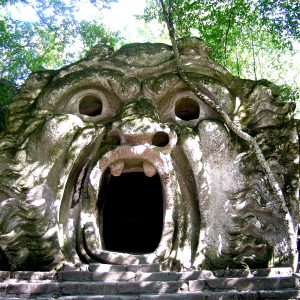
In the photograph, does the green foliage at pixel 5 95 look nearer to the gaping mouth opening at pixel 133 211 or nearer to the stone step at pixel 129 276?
the gaping mouth opening at pixel 133 211

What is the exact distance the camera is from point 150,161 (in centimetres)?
575

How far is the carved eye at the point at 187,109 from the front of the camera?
6.80m

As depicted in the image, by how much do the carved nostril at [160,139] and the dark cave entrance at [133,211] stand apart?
76.1 inches

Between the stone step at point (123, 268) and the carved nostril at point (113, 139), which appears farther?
the carved nostril at point (113, 139)

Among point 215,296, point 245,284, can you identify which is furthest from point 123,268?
point 245,284

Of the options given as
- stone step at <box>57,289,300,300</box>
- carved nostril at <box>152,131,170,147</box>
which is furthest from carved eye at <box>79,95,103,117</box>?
stone step at <box>57,289,300,300</box>

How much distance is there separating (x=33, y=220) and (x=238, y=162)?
9.84 feet

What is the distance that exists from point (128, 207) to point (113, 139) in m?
2.75

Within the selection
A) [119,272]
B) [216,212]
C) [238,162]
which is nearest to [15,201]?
[119,272]

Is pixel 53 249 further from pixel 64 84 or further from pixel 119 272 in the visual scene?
pixel 64 84

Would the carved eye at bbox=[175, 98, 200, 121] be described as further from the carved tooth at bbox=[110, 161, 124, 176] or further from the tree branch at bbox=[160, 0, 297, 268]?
the carved tooth at bbox=[110, 161, 124, 176]

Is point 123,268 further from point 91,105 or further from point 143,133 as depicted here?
point 91,105

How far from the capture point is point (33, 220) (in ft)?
18.3

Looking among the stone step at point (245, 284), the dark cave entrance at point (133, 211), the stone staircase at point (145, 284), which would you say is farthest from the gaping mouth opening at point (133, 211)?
the stone step at point (245, 284)
